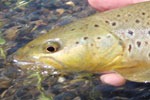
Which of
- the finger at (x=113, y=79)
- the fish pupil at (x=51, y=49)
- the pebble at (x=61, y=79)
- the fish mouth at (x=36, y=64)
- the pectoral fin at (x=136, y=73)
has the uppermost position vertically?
the fish pupil at (x=51, y=49)

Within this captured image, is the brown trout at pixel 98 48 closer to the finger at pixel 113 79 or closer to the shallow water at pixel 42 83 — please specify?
the finger at pixel 113 79

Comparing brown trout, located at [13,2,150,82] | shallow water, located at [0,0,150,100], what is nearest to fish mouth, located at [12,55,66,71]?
brown trout, located at [13,2,150,82]

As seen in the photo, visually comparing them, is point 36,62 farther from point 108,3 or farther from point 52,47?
point 108,3

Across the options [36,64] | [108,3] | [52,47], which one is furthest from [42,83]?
[108,3]

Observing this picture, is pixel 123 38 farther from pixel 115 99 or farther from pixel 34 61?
pixel 34 61

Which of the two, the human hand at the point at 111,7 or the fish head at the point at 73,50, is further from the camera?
the human hand at the point at 111,7

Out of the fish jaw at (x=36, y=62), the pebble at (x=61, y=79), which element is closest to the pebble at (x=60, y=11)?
the pebble at (x=61, y=79)
